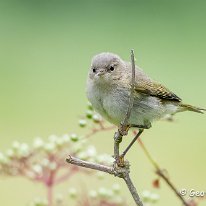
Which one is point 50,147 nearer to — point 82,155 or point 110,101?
point 82,155

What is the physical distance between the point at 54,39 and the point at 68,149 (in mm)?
8784

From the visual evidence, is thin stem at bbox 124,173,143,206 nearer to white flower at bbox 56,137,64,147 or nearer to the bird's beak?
white flower at bbox 56,137,64,147

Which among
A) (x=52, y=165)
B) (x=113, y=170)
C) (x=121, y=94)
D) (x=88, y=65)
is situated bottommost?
(x=88, y=65)

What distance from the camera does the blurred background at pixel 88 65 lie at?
6691 mm

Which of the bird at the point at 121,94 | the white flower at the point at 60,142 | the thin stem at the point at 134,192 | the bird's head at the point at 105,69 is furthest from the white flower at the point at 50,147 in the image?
the thin stem at the point at 134,192

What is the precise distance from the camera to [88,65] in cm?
1016

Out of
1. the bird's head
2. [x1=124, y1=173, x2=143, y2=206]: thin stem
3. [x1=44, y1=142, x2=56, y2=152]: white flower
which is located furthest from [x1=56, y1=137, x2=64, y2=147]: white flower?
[x1=124, y1=173, x2=143, y2=206]: thin stem

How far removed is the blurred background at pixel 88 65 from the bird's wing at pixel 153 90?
1.85 meters

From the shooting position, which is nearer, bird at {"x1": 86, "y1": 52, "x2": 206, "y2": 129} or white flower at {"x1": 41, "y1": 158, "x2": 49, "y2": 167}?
white flower at {"x1": 41, "y1": 158, "x2": 49, "y2": 167}

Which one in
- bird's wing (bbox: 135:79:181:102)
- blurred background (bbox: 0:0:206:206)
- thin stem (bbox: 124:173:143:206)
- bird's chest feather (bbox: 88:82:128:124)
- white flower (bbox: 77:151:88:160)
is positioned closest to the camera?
thin stem (bbox: 124:173:143:206)

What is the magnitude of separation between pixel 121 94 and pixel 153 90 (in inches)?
7.6

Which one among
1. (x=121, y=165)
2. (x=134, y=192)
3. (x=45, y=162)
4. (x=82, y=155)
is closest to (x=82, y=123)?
(x=82, y=155)

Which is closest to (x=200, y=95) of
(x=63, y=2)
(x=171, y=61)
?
(x=171, y=61)

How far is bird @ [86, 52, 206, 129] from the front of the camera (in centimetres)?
310
